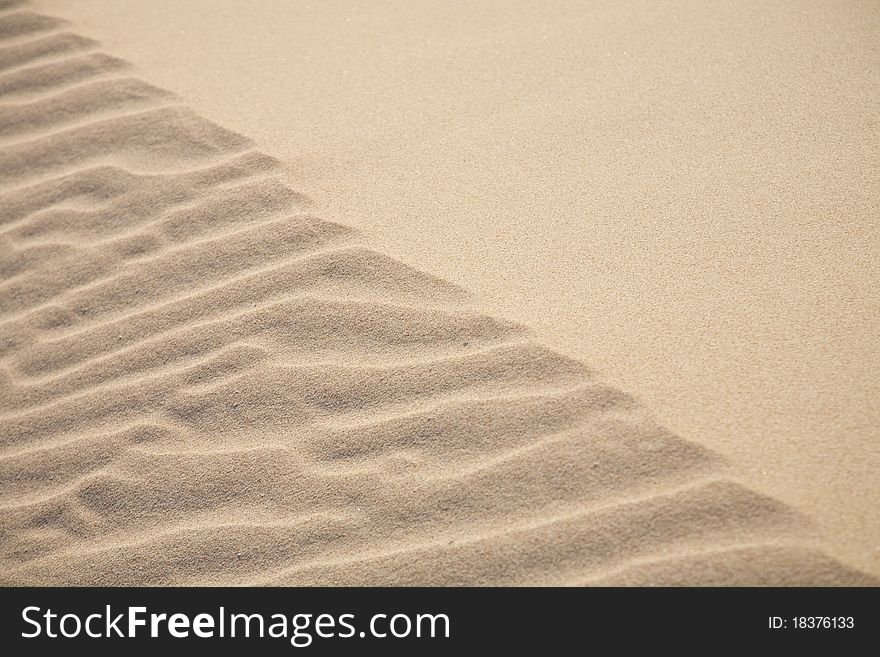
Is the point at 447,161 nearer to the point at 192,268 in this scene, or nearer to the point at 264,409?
the point at 192,268

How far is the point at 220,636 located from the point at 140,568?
0.82ft

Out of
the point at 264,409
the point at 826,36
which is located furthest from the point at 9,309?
the point at 826,36

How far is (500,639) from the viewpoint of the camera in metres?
1.70

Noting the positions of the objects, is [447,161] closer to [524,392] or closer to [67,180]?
[524,392]

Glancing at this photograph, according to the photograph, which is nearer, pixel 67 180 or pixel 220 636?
pixel 220 636


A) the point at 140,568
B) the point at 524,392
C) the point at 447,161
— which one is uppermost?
the point at 447,161

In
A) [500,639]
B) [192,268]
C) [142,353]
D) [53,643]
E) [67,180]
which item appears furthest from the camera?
[67,180]

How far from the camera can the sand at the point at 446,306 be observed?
1.77m

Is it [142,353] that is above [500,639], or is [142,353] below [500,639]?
above

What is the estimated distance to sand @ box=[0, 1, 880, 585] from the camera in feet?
5.82

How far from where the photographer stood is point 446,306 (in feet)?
7.07

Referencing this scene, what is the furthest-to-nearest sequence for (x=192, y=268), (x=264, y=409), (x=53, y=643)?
(x=192, y=268), (x=264, y=409), (x=53, y=643)

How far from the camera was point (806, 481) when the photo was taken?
1713 millimetres

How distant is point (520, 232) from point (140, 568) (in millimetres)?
1325
